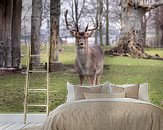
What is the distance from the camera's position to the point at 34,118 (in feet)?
19.4

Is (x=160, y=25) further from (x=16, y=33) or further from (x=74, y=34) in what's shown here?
(x=16, y=33)

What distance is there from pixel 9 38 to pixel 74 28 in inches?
40.9

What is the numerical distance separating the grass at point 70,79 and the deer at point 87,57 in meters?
0.09

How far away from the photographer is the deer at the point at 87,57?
Answer: 5.68 meters

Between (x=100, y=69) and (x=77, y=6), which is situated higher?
(x=77, y=6)

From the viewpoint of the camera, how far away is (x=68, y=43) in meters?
5.74

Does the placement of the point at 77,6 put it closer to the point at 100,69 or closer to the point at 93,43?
the point at 93,43

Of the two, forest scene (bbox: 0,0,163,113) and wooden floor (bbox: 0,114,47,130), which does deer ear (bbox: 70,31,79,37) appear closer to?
forest scene (bbox: 0,0,163,113)

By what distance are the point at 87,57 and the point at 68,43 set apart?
365 millimetres

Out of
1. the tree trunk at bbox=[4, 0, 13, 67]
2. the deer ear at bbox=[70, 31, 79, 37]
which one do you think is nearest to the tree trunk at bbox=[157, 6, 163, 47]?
the deer ear at bbox=[70, 31, 79, 37]

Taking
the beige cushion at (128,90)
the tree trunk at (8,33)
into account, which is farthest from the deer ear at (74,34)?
the beige cushion at (128,90)

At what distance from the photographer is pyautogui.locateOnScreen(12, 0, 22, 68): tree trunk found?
5.83 m

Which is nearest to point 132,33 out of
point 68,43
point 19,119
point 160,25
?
point 160,25

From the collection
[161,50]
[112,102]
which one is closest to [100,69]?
[161,50]
